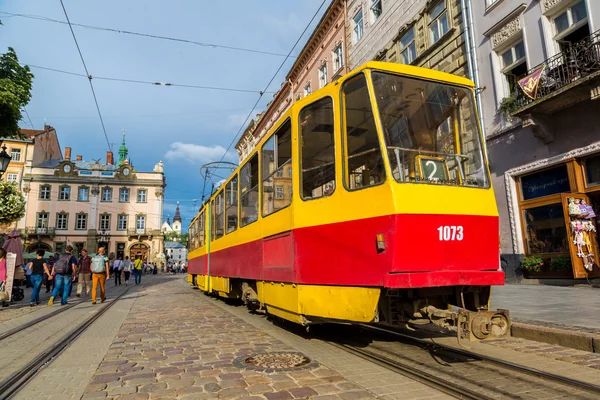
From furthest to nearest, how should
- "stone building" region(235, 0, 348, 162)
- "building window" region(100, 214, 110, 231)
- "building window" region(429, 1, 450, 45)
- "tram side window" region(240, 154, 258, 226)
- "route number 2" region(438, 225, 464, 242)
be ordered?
"building window" region(100, 214, 110, 231) < "stone building" region(235, 0, 348, 162) < "building window" region(429, 1, 450, 45) < "tram side window" region(240, 154, 258, 226) < "route number 2" region(438, 225, 464, 242)

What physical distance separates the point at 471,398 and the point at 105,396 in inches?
121

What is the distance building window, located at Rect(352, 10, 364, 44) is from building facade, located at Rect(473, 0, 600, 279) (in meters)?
8.45

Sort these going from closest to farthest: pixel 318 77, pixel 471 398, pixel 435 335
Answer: pixel 471 398, pixel 435 335, pixel 318 77

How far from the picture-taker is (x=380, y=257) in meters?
4.32

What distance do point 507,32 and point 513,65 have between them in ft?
3.68

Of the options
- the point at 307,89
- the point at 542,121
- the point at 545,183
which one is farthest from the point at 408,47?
the point at 307,89

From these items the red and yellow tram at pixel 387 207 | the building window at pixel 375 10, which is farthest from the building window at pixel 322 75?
the red and yellow tram at pixel 387 207

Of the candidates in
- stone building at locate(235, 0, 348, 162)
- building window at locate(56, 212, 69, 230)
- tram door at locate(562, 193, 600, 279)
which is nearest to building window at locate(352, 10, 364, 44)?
stone building at locate(235, 0, 348, 162)

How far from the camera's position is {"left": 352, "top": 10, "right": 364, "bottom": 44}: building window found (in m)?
21.6

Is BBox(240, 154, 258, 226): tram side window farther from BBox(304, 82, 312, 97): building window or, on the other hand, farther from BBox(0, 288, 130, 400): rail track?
BBox(304, 82, 312, 97): building window

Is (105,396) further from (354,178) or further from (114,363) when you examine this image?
(354,178)

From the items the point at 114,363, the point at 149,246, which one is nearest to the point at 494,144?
the point at 114,363

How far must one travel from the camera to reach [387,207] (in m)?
4.28

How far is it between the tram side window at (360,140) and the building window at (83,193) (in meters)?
Result: 55.4
